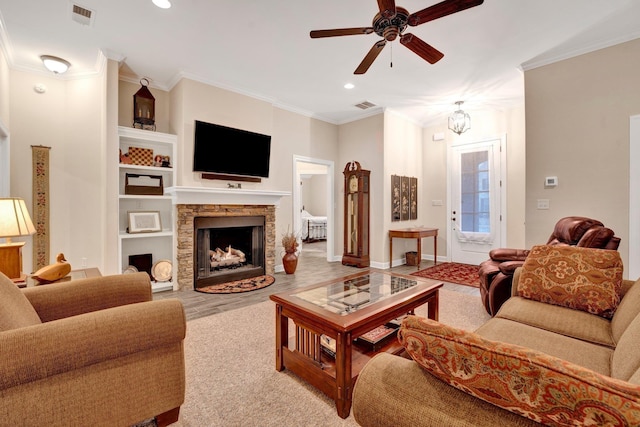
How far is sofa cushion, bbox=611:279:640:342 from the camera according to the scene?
1.37 metres

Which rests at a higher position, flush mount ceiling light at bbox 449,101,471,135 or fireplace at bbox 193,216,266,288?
flush mount ceiling light at bbox 449,101,471,135

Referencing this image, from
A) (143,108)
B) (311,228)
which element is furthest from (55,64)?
(311,228)

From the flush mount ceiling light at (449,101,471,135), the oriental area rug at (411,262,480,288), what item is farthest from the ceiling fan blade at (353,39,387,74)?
the oriental area rug at (411,262,480,288)

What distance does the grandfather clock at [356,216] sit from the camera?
5422 millimetres

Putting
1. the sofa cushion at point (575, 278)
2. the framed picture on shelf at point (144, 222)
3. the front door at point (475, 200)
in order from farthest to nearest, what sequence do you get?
the front door at point (475, 200)
the framed picture on shelf at point (144, 222)
the sofa cushion at point (575, 278)

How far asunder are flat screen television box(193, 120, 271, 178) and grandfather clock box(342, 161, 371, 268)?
1745 mm

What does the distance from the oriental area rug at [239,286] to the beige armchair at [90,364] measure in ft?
7.52

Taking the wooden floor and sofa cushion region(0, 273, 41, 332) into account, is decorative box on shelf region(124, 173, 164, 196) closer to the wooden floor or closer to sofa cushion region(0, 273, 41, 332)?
the wooden floor

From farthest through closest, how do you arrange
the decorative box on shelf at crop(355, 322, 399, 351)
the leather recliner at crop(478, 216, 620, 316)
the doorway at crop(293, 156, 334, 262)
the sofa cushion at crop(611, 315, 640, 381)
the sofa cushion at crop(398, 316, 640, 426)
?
1. the doorway at crop(293, 156, 334, 262)
2. the leather recliner at crop(478, 216, 620, 316)
3. the decorative box on shelf at crop(355, 322, 399, 351)
4. the sofa cushion at crop(611, 315, 640, 381)
5. the sofa cushion at crop(398, 316, 640, 426)

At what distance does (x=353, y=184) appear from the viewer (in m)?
5.59

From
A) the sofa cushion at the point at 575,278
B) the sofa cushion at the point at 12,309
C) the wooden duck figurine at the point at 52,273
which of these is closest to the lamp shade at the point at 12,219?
the wooden duck figurine at the point at 52,273

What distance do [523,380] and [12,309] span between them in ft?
6.01

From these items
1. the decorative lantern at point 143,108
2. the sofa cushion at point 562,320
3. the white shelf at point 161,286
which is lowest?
the white shelf at point 161,286

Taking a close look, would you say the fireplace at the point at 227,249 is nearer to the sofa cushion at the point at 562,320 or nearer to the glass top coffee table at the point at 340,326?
the glass top coffee table at the point at 340,326
